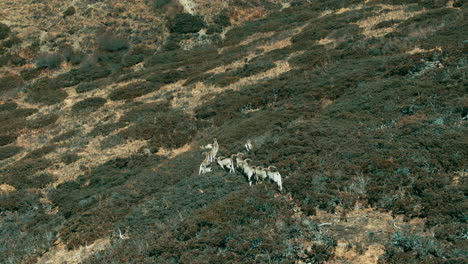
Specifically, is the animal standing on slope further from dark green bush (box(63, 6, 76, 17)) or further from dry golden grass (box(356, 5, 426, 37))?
dark green bush (box(63, 6, 76, 17))

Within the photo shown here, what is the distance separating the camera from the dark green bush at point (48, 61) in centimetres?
4909

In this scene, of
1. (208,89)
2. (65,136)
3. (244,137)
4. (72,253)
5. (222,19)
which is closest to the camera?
(72,253)

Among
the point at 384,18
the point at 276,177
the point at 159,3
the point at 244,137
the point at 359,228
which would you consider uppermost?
the point at 159,3

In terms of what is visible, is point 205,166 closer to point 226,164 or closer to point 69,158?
point 226,164

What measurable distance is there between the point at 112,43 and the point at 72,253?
38.9m

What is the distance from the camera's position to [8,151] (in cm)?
3109

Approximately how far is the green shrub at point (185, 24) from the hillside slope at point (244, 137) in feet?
4.67

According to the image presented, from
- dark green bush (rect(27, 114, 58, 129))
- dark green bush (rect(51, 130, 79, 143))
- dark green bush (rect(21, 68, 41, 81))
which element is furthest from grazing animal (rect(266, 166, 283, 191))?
dark green bush (rect(21, 68, 41, 81))

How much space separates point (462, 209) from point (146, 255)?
30.3 feet

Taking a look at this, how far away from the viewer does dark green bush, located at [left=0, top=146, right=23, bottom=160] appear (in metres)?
30.7

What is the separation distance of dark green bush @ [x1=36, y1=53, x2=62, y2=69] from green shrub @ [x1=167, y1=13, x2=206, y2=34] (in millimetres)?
14254

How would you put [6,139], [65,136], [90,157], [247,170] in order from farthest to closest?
[6,139], [65,136], [90,157], [247,170]

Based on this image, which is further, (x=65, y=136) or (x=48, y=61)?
(x=48, y=61)

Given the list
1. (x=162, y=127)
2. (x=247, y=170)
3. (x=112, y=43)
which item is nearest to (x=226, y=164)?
(x=247, y=170)
